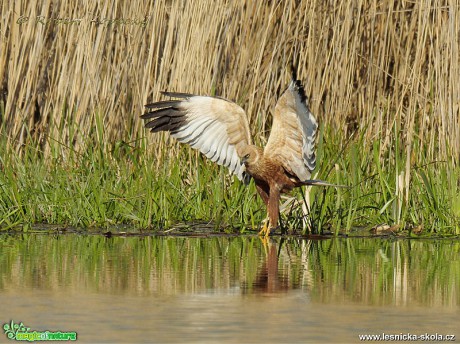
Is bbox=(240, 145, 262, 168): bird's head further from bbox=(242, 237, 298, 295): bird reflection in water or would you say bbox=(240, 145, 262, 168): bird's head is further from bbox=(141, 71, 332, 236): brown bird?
bbox=(242, 237, 298, 295): bird reflection in water

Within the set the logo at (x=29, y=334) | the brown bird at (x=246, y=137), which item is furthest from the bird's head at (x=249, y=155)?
the logo at (x=29, y=334)

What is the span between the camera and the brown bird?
747cm

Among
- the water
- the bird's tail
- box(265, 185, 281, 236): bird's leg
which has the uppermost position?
the bird's tail

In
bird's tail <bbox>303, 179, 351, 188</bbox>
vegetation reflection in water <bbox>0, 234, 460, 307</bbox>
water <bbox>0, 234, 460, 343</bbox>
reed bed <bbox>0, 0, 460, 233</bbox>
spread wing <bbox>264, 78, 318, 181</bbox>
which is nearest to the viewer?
water <bbox>0, 234, 460, 343</bbox>

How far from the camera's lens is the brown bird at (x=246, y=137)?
7.47m

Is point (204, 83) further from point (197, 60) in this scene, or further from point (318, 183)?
point (318, 183)

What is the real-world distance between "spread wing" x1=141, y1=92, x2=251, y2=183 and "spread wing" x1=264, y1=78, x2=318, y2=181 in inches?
8.2

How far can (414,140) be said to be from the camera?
8172 mm

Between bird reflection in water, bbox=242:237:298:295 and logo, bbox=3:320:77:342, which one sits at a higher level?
bird reflection in water, bbox=242:237:298:295

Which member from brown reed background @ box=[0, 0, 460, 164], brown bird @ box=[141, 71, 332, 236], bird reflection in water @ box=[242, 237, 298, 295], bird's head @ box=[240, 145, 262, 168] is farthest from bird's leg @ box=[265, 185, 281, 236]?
brown reed background @ box=[0, 0, 460, 164]

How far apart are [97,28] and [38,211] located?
1681 millimetres

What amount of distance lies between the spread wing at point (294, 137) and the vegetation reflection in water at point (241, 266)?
2.32ft

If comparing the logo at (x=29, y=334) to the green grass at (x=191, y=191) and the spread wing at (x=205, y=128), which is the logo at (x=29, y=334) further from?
the spread wing at (x=205, y=128)

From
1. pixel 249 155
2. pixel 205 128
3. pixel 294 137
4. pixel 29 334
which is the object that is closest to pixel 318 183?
pixel 294 137
